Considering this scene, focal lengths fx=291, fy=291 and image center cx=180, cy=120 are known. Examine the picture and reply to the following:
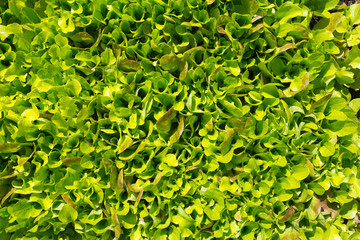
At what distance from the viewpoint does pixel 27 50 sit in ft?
7.27

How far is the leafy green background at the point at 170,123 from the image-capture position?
1997 millimetres

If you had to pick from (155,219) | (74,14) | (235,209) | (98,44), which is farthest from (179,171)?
(74,14)

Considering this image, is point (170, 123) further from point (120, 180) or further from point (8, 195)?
point (8, 195)

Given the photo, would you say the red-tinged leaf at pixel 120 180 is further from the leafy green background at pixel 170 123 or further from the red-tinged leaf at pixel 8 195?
the red-tinged leaf at pixel 8 195

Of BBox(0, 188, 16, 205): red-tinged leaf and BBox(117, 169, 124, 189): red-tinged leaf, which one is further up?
BBox(117, 169, 124, 189): red-tinged leaf

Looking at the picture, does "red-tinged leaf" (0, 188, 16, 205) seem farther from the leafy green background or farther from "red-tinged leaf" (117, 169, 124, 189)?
"red-tinged leaf" (117, 169, 124, 189)

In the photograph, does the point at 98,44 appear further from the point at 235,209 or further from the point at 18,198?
the point at 235,209

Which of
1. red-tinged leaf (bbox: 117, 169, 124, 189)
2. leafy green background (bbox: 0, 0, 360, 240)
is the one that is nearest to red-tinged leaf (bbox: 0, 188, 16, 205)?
leafy green background (bbox: 0, 0, 360, 240)

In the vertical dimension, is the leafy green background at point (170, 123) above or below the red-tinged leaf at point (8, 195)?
above

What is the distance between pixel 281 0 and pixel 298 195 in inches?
56.5

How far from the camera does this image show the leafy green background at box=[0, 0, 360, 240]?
1997 mm

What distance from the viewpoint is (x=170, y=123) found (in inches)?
78.7

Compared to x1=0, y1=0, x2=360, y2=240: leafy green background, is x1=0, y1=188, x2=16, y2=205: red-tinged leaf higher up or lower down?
lower down

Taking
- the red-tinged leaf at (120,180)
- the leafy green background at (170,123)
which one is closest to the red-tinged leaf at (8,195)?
the leafy green background at (170,123)
